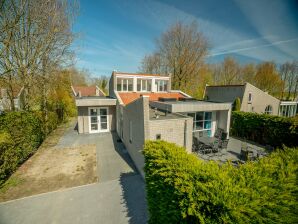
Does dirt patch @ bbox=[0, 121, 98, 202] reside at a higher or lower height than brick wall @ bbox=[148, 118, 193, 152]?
lower

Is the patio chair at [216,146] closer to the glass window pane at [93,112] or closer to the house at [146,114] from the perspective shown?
the house at [146,114]

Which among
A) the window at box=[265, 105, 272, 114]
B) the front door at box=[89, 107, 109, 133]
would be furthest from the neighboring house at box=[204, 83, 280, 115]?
the front door at box=[89, 107, 109, 133]

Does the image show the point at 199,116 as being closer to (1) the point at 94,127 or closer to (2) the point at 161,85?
(2) the point at 161,85

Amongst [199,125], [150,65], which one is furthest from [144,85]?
[150,65]

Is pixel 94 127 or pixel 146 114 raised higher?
pixel 146 114

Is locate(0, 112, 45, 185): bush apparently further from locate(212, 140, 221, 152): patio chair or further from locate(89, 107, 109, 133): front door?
locate(212, 140, 221, 152): patio chair

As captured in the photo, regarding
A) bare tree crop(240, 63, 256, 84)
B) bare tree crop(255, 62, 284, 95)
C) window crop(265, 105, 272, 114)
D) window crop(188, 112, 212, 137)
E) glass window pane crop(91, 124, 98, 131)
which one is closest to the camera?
window crop(188, 112, 212, 137)

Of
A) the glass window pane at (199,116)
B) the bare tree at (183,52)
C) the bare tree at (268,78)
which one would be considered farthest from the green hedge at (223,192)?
the bare tree at (268,78)

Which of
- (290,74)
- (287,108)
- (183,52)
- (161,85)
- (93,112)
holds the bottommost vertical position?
(93,112)
